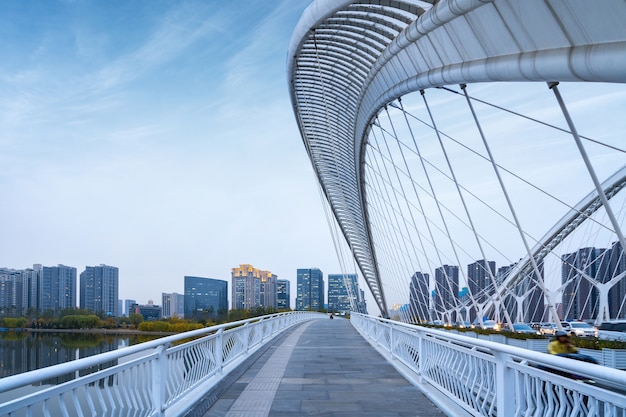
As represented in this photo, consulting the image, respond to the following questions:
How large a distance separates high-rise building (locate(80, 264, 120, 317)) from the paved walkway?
95.5 meters

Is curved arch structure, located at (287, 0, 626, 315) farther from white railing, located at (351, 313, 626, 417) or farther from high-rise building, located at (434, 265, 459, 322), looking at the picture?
high-rise building, located at (434, 265, 459, 322)

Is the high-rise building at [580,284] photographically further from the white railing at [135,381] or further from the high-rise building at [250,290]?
the high-rise building at [250,290]

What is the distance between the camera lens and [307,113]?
3275 centimetres

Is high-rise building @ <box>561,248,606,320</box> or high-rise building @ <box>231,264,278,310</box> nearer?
high-rise building @ <box>561,248,606,320</box>

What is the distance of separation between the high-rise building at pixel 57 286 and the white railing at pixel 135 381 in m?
77.7

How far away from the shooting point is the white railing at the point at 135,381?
11.5 feet

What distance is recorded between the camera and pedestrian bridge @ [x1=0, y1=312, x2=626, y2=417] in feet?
12.2

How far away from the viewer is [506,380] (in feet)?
16.2

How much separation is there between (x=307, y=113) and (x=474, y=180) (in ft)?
141

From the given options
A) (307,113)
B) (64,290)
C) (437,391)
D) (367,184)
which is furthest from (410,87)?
(64,290)

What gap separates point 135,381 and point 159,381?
1.94 ft

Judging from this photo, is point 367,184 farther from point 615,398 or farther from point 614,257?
point 615,398

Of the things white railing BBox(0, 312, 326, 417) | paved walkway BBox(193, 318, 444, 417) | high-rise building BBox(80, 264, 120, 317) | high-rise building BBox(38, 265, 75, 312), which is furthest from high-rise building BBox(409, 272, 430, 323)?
high-rise building BBox(80, 264, 120, 317)

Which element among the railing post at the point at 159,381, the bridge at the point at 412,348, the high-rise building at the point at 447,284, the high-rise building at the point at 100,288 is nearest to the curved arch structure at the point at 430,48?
the bridge at the point at 412,348
